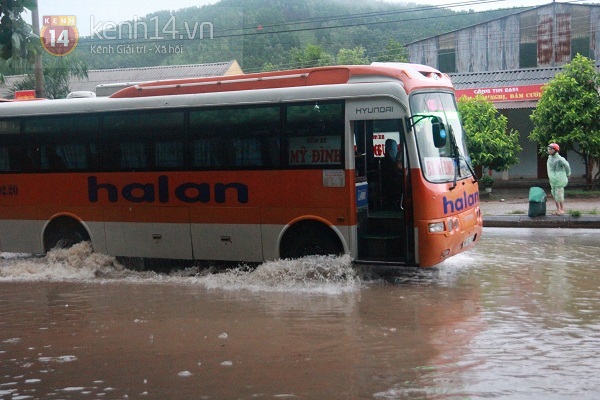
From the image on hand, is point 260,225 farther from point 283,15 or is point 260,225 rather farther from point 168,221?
point 283,15

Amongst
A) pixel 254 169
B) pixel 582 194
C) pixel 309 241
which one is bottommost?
pixel 582 194

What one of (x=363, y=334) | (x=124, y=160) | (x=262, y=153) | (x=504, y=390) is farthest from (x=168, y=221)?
(x=504, y=390)

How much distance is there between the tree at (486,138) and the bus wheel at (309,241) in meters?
13.9

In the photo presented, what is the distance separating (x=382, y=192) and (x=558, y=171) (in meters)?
8.55

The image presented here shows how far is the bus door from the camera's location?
10062 millimetres

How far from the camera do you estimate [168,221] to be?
11609 millimetres

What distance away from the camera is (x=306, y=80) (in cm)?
1064

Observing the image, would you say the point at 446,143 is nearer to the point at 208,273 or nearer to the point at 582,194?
the point at 208,273

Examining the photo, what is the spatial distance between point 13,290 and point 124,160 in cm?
261

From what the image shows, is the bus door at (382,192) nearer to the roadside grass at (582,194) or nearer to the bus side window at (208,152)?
the bus side window at (208,152)

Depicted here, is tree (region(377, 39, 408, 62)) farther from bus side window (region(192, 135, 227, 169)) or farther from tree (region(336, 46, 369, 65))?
bus side window (region(192, 135, 227, 169))

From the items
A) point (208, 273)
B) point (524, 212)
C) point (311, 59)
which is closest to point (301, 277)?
point (208, 273)

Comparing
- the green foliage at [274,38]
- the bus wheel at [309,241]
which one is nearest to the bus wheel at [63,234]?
the bus wheel at [309,241]

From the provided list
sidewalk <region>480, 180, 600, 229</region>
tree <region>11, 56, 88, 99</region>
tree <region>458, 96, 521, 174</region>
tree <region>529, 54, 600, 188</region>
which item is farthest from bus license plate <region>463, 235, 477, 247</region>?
tree <region>11, 56, 88, 99</region>
